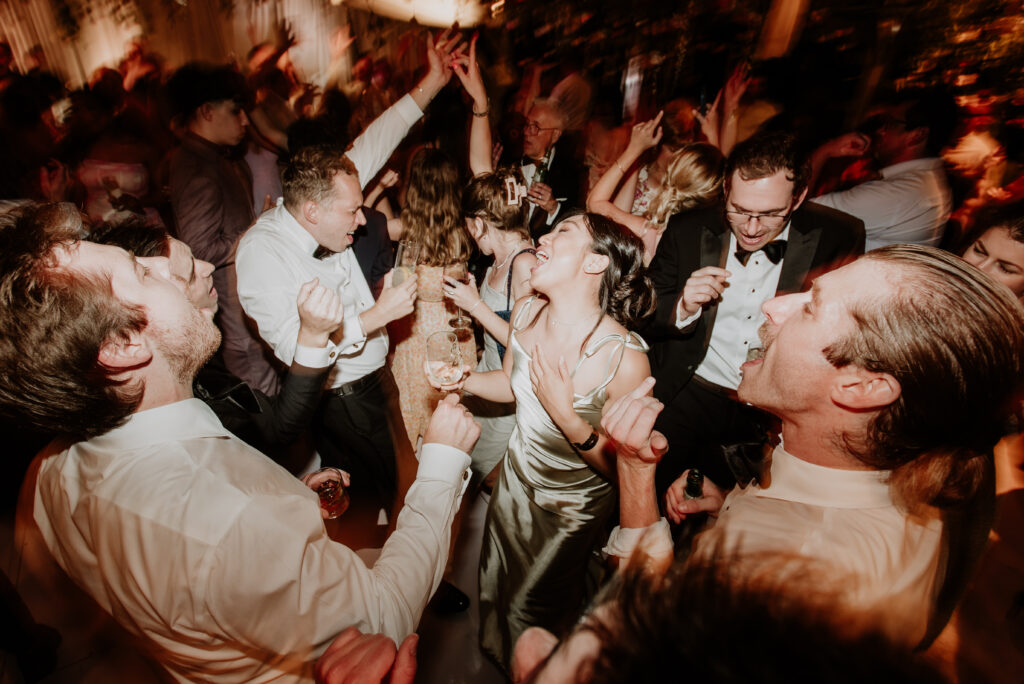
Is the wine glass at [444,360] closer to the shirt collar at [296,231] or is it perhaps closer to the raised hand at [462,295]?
the raised hand at [462,295]

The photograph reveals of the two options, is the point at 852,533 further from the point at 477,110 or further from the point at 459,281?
the point at 477,110

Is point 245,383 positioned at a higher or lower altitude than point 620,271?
lower

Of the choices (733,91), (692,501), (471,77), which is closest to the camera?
(692,501)

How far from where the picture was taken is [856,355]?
1050mm

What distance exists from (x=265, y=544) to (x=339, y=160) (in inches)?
78.3

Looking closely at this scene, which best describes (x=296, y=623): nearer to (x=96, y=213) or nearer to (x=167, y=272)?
(x=167, y=272)

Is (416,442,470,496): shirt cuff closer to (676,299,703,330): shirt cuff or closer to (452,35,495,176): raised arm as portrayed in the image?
(676,299,703,330): shirt cuff


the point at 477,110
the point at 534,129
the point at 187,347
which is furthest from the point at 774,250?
the point at 534,129

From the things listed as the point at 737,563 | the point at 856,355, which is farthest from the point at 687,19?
the point at 737,563

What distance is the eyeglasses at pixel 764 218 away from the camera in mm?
2234

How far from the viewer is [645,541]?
4.20 ft

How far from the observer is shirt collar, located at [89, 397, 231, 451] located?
1.12 m

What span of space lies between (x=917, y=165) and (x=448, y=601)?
4.07 m

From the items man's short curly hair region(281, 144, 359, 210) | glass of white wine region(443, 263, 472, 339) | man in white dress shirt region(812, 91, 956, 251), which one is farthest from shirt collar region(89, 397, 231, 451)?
man in white dress shirt region(812, 91, 956, 251)
